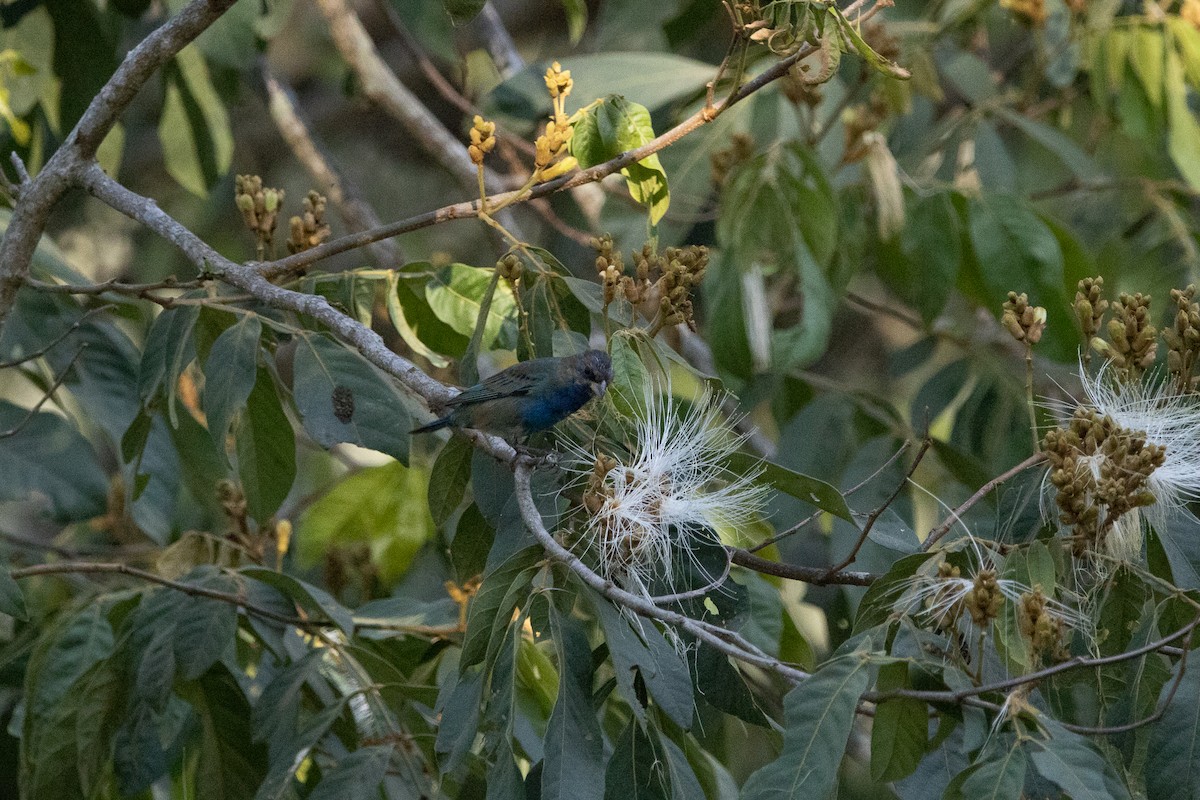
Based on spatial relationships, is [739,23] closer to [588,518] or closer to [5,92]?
[588,518]

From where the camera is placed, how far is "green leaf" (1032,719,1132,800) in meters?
1.69

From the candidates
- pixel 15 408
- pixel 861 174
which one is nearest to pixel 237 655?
pixel 15 408

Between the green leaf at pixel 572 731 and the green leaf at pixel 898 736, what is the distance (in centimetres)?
42

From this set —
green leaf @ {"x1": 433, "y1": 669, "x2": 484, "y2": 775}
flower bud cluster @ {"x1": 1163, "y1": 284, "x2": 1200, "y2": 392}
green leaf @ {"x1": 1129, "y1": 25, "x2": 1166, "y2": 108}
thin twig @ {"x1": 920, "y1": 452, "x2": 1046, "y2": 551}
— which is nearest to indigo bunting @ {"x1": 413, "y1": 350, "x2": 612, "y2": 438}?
green leaf @ {"x1": 433, "y1": 669, "x2": 484, "y2": 775}

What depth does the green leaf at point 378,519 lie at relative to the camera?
4488 mm

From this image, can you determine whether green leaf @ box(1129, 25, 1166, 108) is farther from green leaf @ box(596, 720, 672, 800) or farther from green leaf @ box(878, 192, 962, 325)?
green leaf @ box(596, 720, 672, 800)

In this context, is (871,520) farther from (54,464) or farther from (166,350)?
(54,464)

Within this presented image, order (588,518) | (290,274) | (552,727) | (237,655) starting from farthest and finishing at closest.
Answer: (237,655) < (290,274) < (588,518) < (552,727)

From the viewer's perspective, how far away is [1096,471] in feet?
6.68

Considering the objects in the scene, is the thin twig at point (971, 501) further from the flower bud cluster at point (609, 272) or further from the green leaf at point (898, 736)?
the flower bud cluster at point (609, 272)

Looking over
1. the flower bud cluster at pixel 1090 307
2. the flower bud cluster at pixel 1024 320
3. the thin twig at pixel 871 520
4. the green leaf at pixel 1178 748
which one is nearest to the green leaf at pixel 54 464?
the thin twig at pixel 871 520

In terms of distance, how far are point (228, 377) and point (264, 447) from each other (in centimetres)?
30

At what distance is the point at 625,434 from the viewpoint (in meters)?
2.43

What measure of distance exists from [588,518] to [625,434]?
21cm
